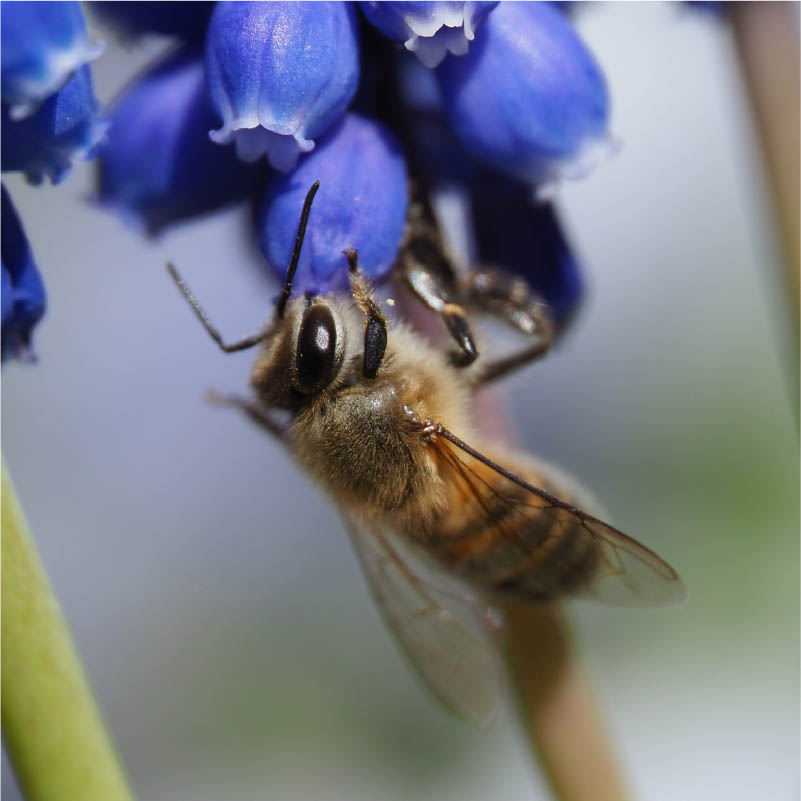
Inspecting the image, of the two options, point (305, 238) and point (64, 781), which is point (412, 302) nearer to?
point (305, 238)

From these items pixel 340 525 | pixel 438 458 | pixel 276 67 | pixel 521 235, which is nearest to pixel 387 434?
pixel 438 458

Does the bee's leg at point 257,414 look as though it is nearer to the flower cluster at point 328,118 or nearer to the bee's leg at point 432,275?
the bee's leg at point 432,275

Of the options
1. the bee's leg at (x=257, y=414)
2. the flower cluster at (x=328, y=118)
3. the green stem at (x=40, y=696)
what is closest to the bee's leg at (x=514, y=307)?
the flower cluster at (x=328, y=118)

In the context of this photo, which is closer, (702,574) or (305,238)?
(305,238)

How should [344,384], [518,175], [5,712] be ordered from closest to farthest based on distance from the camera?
[5,712]
[518,175]
[344,384]

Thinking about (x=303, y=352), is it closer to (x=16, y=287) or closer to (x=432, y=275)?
(x=432, y=275)

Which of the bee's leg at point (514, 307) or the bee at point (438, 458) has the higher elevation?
the bee's leg at point (514, 307)

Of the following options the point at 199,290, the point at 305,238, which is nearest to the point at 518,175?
the point at 305,238

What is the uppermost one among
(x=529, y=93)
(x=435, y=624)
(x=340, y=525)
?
(x=529, y=93)
